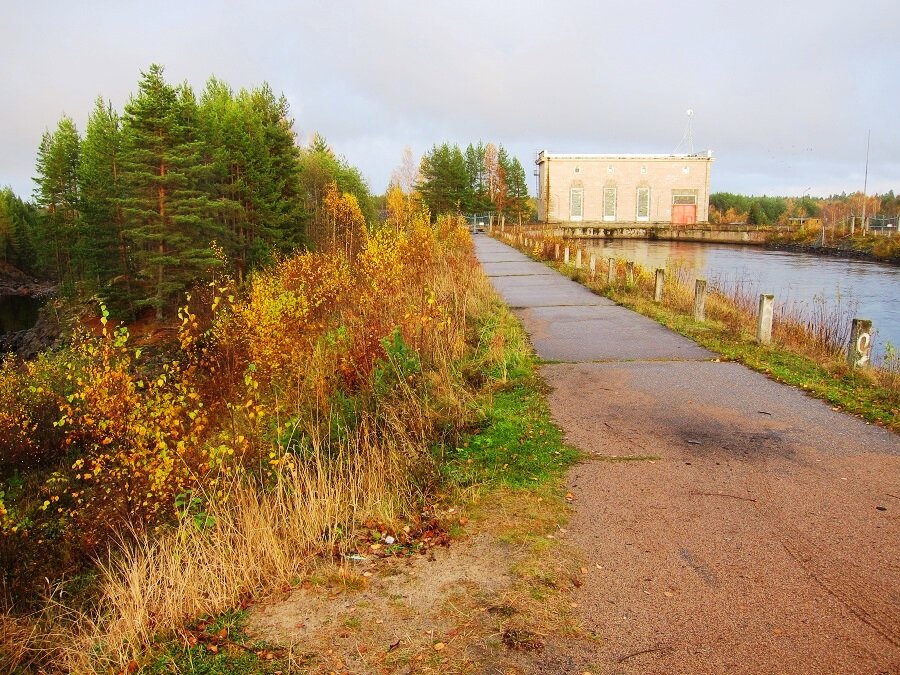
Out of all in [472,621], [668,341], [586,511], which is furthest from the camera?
[668,341]

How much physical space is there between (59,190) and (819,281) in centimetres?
A: 5507

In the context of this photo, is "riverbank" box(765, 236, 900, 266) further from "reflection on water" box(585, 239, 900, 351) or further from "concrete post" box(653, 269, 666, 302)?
"concrete post" box(653, 269, 666, 302)

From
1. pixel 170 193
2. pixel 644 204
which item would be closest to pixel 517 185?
pixel 644 204

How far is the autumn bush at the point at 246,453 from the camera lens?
4.02 meters

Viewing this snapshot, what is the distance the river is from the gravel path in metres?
9.06

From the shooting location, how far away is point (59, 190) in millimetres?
52469

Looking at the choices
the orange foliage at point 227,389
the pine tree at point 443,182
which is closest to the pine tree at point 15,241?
the pine tree at point 443,182

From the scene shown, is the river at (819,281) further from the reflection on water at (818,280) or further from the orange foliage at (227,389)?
the orange foliage at (227,389)

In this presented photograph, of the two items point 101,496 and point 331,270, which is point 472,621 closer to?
point 101,496

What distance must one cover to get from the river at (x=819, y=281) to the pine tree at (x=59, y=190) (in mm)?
46132

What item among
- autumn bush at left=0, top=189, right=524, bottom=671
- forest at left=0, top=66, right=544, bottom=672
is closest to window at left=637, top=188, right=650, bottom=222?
Answer: forest at left=0, top=66, right=544, bottom=672

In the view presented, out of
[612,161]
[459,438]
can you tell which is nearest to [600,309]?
[459,438]

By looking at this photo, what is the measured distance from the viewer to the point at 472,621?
11.1ft

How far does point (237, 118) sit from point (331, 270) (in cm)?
3097
